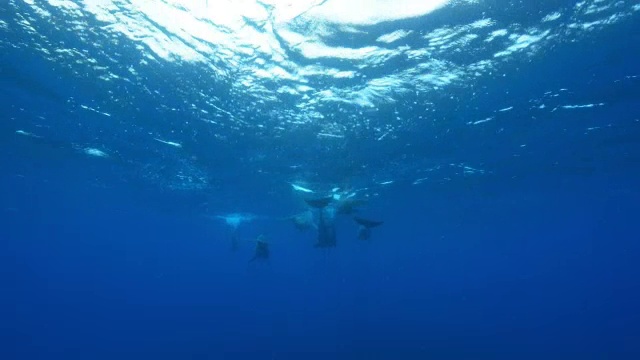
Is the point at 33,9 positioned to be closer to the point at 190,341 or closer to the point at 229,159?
the point at 229,159

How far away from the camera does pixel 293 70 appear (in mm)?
11422

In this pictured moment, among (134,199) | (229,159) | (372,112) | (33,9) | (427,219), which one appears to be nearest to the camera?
(33,9)

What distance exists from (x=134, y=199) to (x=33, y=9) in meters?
31.0

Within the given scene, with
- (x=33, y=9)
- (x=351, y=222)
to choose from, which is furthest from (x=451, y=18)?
(x=351, y=222)

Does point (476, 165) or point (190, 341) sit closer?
point (476, 165)

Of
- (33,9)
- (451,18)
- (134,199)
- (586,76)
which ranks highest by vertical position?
(586,76)

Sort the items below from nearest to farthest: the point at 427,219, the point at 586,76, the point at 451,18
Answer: the point at 451,18, the point at 586,76, the point at 427,219

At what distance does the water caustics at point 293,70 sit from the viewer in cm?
908

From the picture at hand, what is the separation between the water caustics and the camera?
29.8ft

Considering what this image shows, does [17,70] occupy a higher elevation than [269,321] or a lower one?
higher

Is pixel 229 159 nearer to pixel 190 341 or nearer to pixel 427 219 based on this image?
pixel 427 219

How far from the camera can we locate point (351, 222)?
1542 inches

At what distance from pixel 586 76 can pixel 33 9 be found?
16.8 metres

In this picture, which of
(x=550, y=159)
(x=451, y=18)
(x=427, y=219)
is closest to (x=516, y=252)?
(x=427, y=219)
